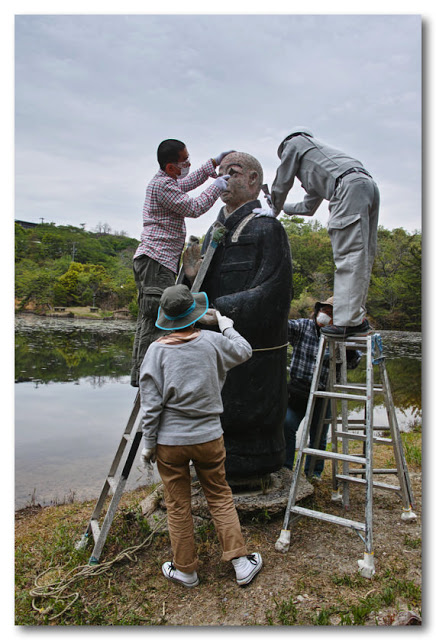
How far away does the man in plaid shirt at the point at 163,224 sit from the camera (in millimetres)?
2830

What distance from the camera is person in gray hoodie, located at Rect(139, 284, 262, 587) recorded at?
7.24 ft

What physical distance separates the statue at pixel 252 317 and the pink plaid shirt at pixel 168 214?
0.81 feet

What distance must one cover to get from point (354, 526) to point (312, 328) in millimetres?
1568

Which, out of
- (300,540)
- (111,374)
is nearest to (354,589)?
(300,540)

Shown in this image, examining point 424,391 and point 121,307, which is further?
point 121,307

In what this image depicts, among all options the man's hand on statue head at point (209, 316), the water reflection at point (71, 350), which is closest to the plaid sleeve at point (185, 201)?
the man's hand on statue head at point (209, 316)

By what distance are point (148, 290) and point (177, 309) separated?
710 millimetres

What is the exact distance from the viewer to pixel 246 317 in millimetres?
2795

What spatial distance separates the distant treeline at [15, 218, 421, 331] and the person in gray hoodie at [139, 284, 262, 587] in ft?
7.34

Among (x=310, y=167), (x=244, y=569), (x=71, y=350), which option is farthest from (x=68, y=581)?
(x=71, y=350)

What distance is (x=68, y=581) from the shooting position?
2.46 m

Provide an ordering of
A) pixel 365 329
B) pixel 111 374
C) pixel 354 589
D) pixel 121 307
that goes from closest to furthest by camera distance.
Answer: pixel 354 589
pixel 365 329
pixel 111 374
pixel 121 307

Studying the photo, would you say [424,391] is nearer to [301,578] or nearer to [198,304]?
[301,578]

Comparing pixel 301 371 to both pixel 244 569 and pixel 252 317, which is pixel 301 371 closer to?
pixel 252 317
